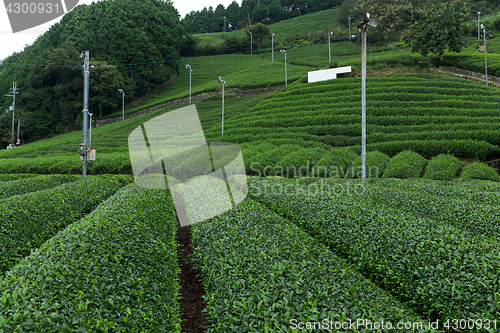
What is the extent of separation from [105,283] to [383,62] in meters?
43.6

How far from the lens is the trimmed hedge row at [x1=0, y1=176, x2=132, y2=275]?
24.4 ft

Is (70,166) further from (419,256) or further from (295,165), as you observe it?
(419,256)

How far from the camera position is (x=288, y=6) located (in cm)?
12962

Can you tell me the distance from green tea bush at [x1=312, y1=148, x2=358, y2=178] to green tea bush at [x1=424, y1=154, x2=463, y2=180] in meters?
4.71

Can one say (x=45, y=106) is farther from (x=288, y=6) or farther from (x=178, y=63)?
(x=288, y=6)

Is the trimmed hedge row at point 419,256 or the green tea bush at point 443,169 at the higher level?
the trimmed hedge row at point 419,256

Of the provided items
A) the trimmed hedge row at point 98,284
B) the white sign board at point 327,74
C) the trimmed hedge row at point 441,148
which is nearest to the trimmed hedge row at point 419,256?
the trimmed hedge row at point 98,284

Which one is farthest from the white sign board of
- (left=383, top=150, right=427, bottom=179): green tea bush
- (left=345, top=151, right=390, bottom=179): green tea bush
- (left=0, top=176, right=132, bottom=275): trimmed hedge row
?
(left=0, top=176, right=132, bottom=275): trimmed hedge row

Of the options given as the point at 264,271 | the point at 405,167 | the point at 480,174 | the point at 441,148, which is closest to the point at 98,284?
the point at 264,271

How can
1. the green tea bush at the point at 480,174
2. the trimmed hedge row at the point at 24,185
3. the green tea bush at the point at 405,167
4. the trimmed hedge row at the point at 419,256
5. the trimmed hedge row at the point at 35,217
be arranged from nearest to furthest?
the trimmed hedge row at the point at 419,256, the trimmed hedge row at the point at 35,217, the trimmed hedge row at the point at 24,185, the green tea bush at the point at 480,174, the green tea bush at the point at 405,167

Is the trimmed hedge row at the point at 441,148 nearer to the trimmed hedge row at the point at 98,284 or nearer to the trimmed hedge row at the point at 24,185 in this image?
the trimmed hedge row at the point at 98,284

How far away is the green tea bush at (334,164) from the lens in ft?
61.3

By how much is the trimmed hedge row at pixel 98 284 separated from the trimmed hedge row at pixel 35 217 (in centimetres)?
248

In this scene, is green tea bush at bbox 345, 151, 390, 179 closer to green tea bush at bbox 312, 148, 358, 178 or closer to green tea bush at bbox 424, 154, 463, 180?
green tea bush at bbox 312, 148, 358, 178
